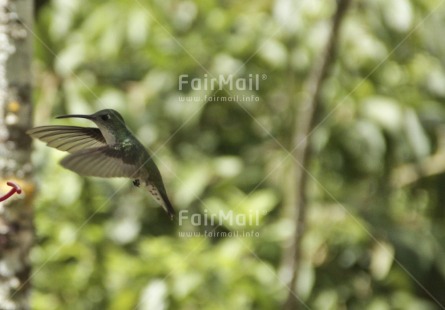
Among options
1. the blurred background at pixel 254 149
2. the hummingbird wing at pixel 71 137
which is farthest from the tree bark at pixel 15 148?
the blurred background at pixel 254 149

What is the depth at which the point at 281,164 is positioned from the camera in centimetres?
345

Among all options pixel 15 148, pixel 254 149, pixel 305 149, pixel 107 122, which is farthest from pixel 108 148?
pixel 254 149

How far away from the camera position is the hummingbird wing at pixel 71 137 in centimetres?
103

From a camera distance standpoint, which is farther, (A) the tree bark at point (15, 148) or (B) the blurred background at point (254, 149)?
(B) the blurred background at point (254, 149)

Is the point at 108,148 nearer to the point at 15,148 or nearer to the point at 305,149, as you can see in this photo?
the point at 15,148

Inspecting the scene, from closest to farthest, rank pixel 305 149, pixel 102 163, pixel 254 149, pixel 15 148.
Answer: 1. pixel 102 163
2. pixel 15 148
3. pixel 305 149
4. pixel 254 149

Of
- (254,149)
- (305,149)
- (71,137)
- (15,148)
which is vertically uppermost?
(71,137)

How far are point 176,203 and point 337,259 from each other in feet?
2.20

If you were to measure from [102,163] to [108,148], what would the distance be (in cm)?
3

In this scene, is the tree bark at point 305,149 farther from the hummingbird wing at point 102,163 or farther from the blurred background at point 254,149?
the hummingbird wing at point 102,163

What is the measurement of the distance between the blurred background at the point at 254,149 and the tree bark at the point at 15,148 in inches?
55.7

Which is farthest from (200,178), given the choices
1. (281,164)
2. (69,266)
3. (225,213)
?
(69,266)

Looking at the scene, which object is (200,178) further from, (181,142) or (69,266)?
(69,266)

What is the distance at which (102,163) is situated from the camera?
39.7 inches
